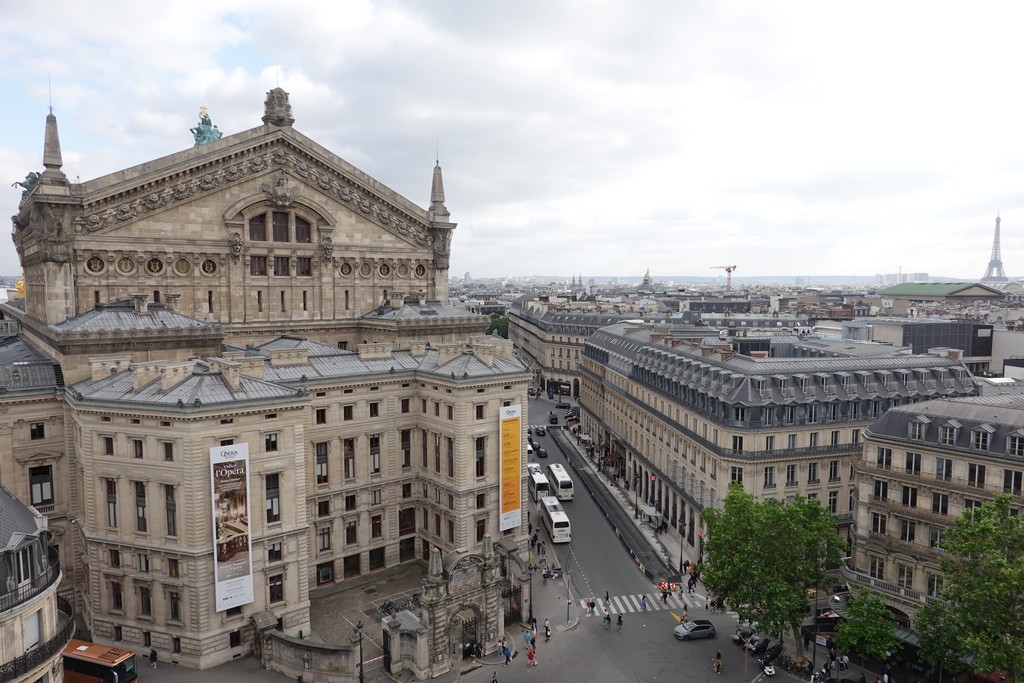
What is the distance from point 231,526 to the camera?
50438 mm

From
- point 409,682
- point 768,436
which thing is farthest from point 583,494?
point 409,682

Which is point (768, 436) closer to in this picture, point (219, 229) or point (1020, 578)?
point (1020, 578)

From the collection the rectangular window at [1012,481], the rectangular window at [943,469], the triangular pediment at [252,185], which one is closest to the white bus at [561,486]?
the triangular pediment at [252,185]

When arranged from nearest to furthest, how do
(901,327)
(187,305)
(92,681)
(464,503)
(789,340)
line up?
(92,681) < (464,503) < (187,305) < (789,340) < (901,327)

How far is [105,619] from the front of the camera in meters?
52.2

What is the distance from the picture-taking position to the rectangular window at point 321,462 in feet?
206

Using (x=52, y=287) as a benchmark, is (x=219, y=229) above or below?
above

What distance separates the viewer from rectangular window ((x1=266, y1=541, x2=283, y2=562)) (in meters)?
53.0

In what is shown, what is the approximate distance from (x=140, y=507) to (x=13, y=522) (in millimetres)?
13271

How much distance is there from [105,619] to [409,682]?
21.9 metres

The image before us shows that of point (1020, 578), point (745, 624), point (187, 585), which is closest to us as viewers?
point (1020, 578)

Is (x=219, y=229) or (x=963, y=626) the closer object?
(x=963, y=626)

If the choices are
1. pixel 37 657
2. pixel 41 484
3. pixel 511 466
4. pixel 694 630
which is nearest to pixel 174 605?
pixel 37 657

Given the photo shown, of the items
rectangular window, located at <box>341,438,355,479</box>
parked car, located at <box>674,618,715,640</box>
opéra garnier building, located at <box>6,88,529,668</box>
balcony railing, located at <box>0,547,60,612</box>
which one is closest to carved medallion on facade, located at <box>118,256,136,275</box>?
opéra garnier building, located at <box>6,88,529,668</box>
